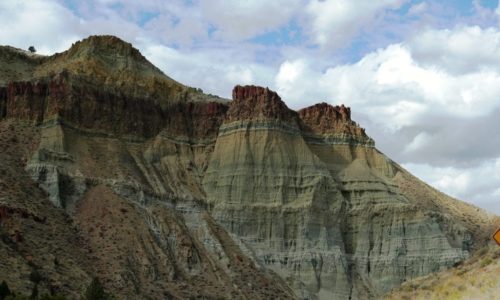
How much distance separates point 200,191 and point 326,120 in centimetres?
2346

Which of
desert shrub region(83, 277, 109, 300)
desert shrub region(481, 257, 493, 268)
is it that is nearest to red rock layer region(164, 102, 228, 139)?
desert shrub region(83, 277, 109, 300)

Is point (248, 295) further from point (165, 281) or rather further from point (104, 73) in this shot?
point (104, 73)

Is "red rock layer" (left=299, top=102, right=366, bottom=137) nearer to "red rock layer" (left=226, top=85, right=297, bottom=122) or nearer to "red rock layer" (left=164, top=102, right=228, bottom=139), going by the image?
"red rock layer" (left=226, top=85, right=297, bottom=122)

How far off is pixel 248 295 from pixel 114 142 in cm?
2946

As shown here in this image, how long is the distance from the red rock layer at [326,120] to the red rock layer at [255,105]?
5869 mm

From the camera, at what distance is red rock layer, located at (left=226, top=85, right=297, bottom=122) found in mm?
109000

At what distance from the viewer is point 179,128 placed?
11112 centimetres

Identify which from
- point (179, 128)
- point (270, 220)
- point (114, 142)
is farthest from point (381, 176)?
point (114, 142)

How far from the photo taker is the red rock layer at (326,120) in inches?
4582

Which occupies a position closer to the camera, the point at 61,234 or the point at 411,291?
the point at 411,291

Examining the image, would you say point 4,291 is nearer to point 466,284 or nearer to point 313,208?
point 466,284

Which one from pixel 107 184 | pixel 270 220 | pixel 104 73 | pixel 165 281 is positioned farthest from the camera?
pixel 104 73

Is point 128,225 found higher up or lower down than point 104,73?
lower down

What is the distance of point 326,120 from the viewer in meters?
117
